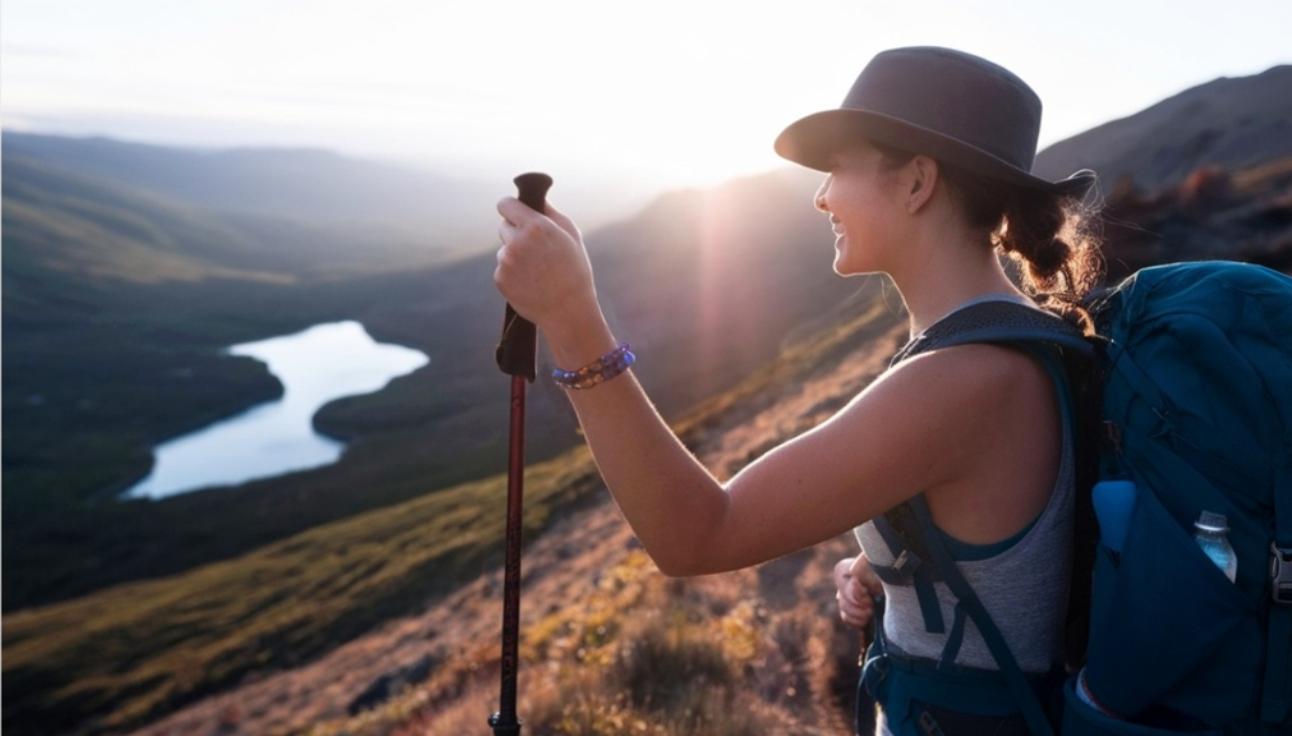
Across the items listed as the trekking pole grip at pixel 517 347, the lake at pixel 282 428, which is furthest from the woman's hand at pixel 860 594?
the lake at pixel 282 428

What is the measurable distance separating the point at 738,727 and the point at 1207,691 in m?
4.54

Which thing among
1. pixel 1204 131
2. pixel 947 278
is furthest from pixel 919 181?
pixel 1204 131

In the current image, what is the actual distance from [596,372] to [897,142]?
2.78 ft

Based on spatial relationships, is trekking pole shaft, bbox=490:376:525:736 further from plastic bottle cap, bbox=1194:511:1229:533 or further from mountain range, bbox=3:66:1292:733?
plastic bottle cap, bbox=1194:511:1229:533

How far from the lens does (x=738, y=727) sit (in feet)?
19.5

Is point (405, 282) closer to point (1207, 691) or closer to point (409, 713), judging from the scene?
point (409, 713)

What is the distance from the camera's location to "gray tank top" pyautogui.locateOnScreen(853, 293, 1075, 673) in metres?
1.94

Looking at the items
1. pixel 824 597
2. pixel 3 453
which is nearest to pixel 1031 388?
pixel 824 597

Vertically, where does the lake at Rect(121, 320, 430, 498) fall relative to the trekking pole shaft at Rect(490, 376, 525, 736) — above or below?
above

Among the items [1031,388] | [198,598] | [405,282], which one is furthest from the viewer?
[405,282]

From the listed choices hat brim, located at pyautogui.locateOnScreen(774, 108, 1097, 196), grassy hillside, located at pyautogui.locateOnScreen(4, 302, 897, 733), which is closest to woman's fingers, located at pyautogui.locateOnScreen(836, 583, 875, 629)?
hat brim, located at pyautogui.locateOnScreen(774, 108, 1097, 196)

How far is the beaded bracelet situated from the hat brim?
79cm

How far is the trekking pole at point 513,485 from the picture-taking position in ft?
6.55

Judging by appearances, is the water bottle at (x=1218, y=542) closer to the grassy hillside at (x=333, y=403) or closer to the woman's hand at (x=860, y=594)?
the woman's hand at (x=860, y=594)
